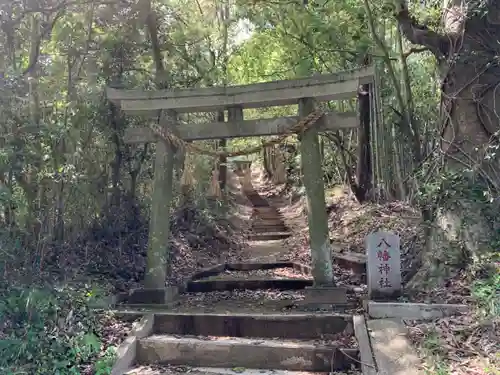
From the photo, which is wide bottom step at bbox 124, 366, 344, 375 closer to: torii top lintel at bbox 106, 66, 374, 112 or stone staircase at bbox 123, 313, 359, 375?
stone staircase at bbox 123, 313, 359, 375

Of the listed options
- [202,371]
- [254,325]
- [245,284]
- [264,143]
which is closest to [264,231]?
[245,284]

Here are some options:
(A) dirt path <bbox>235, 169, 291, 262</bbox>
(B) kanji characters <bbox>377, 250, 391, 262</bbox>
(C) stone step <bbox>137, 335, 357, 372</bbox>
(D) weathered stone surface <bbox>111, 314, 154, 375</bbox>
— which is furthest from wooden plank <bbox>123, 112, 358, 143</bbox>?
(A) dirt path <bbox>235, 169, 291, 262</bbox>

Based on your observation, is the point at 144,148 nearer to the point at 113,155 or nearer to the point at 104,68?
the point at 113,155

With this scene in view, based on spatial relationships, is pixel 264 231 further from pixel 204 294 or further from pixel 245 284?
pixel 204 294

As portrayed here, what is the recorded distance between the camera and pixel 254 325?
5023 mm

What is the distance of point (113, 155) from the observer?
7.93 m

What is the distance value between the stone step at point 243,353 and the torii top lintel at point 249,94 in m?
3.21

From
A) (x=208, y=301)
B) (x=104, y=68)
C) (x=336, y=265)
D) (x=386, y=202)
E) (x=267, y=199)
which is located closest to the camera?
(x=208, y=301)

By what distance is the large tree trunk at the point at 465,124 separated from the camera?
526cm

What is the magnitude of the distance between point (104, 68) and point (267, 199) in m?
15.1

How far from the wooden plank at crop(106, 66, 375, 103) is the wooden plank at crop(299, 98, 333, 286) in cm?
29

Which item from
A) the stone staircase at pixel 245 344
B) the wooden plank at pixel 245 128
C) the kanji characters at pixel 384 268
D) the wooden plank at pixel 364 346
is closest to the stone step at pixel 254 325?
the stone staircase at pixel 245 344

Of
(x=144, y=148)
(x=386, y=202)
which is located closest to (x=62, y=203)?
(x=144, y=148)

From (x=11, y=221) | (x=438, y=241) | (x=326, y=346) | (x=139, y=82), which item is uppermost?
(x=139, y=82)
